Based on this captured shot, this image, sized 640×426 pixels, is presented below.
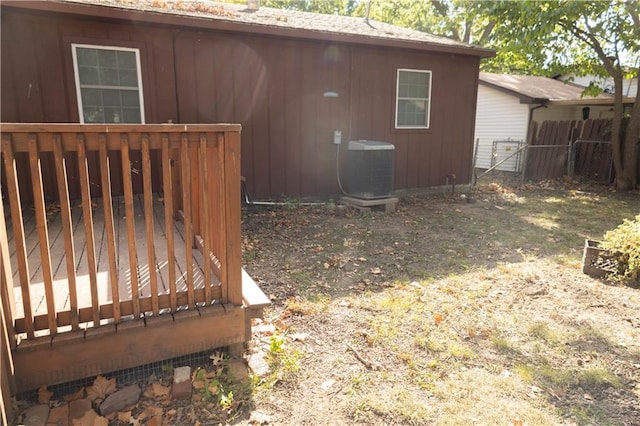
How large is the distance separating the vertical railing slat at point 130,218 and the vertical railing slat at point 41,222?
35cm

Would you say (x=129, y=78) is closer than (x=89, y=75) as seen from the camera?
No

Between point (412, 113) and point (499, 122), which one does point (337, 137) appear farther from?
point (499, 122)

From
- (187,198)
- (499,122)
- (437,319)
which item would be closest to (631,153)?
(499,122)

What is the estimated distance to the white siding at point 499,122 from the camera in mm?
13562

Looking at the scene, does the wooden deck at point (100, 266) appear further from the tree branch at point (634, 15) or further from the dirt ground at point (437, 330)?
the tree branch at point (634, 15)

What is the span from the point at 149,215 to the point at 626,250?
4.27 meters

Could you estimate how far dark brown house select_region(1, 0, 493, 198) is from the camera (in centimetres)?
522

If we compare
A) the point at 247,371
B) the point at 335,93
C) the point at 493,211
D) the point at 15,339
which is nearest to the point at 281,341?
the point at 247,371

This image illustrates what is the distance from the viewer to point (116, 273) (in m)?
2.04

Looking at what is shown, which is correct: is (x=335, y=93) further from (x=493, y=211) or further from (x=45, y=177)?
(x=45, y=177)

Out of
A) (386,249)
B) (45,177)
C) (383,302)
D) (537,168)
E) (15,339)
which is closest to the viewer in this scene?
(15,339)

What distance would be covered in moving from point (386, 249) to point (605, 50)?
940cm

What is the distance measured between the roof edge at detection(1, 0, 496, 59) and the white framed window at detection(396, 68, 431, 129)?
55 cm

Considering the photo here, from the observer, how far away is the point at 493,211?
7.27m
